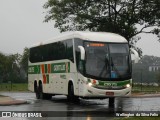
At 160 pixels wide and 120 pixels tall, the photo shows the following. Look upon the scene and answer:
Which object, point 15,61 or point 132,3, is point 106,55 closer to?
point 132,3

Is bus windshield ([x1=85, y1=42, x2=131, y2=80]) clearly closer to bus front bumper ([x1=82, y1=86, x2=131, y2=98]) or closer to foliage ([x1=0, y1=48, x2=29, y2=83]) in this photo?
bus front bumper ([x1=82, y1=86, x2=131, y2=98])

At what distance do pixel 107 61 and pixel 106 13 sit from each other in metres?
34.0

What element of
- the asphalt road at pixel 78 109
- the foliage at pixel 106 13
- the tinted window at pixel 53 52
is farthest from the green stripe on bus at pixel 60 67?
the foliage at pixel 106 13

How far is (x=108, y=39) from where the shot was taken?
78.4ft

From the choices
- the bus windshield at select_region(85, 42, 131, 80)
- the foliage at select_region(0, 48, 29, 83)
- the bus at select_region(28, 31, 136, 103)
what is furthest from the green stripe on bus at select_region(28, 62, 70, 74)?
the foliage at select_region(0, 48, 29, 83)

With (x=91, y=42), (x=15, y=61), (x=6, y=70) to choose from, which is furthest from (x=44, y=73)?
(x=15, y=61)

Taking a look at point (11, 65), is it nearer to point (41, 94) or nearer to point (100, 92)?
point (41, 94)

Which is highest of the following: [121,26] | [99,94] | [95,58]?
[121,26]

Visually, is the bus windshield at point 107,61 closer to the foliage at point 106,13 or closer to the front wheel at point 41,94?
the front wheel at point 41,94

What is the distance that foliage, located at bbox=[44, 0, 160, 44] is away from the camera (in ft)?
182

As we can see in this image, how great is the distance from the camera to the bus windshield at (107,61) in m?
22.9

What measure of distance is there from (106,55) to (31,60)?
1141 cm

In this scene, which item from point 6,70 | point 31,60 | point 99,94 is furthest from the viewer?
point 6,70

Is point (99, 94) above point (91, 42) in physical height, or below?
below
